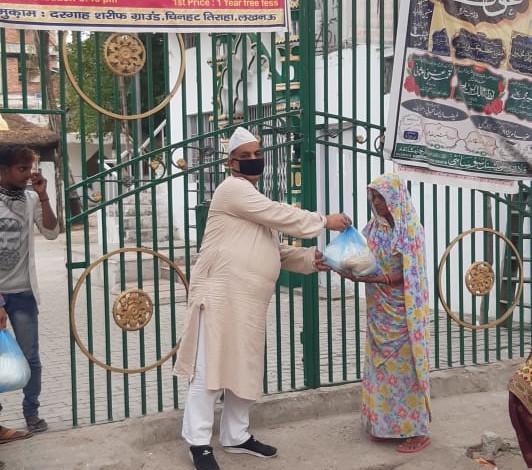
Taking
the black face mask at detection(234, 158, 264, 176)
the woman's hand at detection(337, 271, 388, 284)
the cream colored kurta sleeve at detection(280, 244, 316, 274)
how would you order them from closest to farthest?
the black face mask at detection(234, 158, 264, 176)
the woman's hand at detection(337, 271, 388, 284)
the cream colored kurta sleeve at detection(280, 244, 316, 274)

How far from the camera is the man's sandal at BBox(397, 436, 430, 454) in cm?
458

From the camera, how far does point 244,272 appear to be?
4180mm

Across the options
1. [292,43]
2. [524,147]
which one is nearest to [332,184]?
[292,43]

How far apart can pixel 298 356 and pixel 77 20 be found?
12.7 feet

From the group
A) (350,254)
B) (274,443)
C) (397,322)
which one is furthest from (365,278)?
(274,443)

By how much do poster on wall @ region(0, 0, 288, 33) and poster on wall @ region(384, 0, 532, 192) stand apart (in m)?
1.00

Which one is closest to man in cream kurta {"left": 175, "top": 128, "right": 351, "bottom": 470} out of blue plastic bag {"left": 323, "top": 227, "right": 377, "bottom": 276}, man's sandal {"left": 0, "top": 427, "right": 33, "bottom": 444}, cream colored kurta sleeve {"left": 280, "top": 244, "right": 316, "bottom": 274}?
blue plastic bag {"left": 323, "top": 227, "right": 377, "bottom": 276}

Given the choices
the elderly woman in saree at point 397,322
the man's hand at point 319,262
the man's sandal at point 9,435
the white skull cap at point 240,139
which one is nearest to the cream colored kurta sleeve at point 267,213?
the white skull cap at point 240,139

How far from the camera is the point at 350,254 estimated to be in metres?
4.30

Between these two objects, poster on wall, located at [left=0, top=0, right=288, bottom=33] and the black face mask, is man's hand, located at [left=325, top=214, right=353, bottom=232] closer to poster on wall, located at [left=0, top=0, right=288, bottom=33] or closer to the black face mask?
the black face mask

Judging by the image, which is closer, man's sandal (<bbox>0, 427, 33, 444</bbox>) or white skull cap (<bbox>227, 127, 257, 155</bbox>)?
white skull cap (<bbox>227, 127, 257, 155</bbox>)

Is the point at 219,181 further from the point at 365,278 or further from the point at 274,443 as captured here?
the point at 274,443

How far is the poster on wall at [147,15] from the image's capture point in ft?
14.0

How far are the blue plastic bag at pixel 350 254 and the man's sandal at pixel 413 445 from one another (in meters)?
1.07
